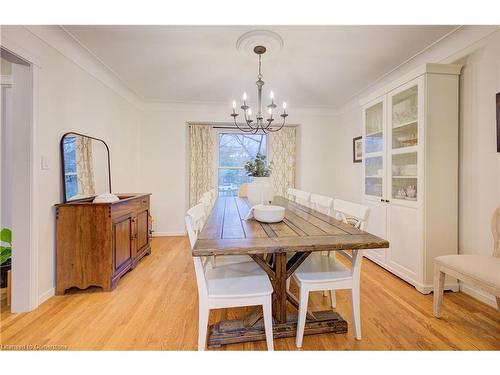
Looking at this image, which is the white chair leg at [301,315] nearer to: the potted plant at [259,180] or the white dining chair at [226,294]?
the white dining chair at [226,294]

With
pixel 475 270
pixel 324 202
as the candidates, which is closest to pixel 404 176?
pixel 324 202

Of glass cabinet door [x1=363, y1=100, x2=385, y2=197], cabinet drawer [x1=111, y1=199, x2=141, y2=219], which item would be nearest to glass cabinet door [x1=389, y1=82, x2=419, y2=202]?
glass cabinet door [x1=363, y1=100, x2=385, y2=197]

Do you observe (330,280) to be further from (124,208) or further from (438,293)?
(124,208)

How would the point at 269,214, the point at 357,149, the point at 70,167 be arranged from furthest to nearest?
the point at 357,149 < the point at 70,167 < the point at 269,214

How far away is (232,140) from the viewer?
14.7ft

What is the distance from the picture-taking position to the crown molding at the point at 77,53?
192 centimetres

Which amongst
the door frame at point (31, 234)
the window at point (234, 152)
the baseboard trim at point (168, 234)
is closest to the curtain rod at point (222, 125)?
the window at point (234, 152)

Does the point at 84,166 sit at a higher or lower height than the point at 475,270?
higher

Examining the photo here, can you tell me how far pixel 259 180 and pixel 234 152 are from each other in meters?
2.48

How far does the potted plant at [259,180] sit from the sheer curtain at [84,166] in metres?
1.78

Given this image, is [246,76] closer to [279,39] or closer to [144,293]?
[279,39]

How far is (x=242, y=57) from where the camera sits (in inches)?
98.2

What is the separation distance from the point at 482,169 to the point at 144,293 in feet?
10.7

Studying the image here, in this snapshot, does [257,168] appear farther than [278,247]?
Yes
